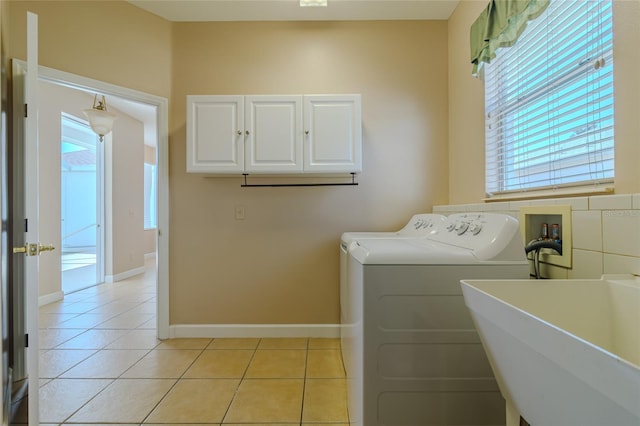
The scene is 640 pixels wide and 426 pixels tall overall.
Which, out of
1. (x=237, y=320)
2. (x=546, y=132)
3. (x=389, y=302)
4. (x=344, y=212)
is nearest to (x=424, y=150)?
(x=344, y=212)

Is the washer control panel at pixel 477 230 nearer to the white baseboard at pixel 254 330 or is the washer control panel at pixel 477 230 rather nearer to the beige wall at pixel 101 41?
the white baseboard at pixel 254 330

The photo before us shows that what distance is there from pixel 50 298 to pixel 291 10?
4.03m

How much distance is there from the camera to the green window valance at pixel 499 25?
1329mm

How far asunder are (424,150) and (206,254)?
203cm

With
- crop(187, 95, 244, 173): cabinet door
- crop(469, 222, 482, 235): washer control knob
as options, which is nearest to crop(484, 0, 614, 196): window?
crop(469, 222, 482, 235): washer control knob

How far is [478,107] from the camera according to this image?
1.92 m

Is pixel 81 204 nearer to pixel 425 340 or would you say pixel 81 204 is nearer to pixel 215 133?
pixel 215 133

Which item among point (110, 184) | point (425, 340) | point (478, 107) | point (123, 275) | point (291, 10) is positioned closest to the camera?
point (425, 340)

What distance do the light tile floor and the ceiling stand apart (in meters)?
2.65

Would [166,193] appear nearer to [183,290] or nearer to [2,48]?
[183,290]

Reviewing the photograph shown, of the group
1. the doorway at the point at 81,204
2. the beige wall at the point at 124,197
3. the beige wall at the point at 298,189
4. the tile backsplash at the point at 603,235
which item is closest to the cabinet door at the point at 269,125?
the beige wall at the point at 298,189

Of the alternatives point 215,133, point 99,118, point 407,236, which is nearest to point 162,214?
point 215,133

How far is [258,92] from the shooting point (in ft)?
7.76

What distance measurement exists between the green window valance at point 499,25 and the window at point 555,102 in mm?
92
